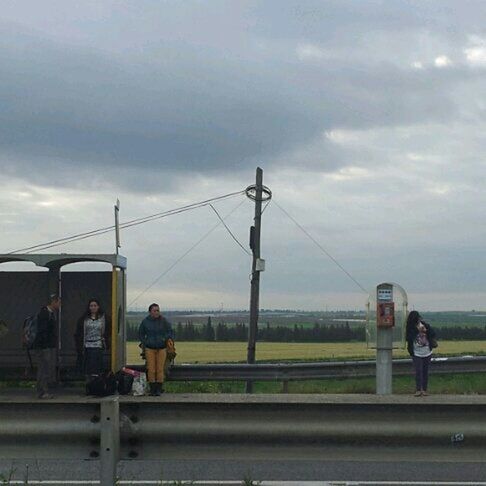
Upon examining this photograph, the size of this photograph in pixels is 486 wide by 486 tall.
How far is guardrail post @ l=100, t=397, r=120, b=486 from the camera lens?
4.87 m

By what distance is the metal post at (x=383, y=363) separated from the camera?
15.1 meters

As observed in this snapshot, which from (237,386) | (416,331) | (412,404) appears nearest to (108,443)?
(412,404)

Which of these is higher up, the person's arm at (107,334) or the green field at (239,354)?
the person's arm at (107,334)

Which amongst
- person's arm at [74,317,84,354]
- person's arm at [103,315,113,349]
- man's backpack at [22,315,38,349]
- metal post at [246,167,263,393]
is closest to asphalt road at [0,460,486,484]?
man's backpack at [22,315,38,349]

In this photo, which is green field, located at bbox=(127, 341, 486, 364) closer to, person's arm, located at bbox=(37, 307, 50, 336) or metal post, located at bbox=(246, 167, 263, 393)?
metal post, located at bbox=(246, 167, 263, 393)

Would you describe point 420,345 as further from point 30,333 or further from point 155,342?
point 30,333

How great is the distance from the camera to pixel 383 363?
15.1 metres

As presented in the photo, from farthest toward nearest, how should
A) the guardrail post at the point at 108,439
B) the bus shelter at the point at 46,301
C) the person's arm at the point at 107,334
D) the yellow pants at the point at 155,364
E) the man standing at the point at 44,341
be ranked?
1. the bus shelter at the point at 46,301
2. the person's arm at the point at 107,334
3. the yellow pants at the point at 155,364
4. the man standing at the point at 44,341
5. the guardrail post at the point at 108,439

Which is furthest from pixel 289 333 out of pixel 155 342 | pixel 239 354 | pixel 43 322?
pixel 43 322

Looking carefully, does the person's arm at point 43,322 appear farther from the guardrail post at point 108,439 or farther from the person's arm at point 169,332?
the guardrail post at point 108,439

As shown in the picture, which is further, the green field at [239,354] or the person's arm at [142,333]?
the green field at [239,354]

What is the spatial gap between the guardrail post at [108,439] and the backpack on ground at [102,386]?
32.4ft

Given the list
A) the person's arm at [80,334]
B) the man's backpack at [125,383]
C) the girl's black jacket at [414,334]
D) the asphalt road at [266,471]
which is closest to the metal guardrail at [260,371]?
the person's arm at [80,334]

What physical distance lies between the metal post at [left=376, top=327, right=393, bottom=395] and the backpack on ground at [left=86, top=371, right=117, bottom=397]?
4.18m
